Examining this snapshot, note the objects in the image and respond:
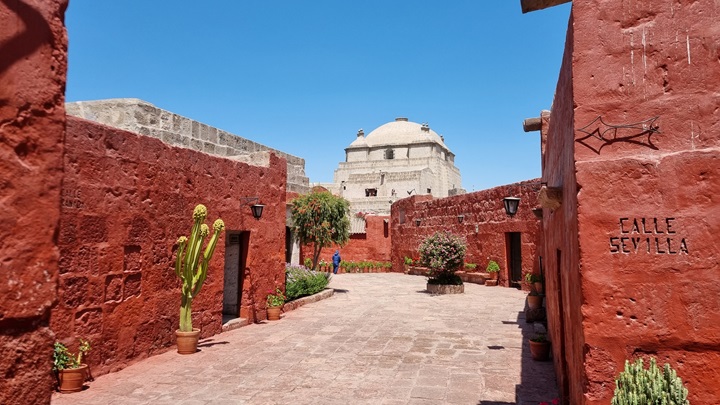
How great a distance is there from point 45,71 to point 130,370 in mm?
5632

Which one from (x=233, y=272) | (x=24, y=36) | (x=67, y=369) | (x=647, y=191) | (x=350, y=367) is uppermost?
(x=24, y=36)

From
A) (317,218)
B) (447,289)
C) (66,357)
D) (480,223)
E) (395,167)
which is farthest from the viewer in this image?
(395,167)

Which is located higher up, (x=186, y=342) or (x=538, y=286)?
(x=538, y=286)

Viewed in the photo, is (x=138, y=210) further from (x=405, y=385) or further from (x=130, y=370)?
(x=405, y=385)

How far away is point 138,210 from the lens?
22.4 feet

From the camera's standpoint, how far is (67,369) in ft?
17.8

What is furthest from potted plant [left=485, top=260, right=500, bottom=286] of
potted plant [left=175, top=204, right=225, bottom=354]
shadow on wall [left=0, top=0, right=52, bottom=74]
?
shadow on wall [left=0, top=0, right=52, bottom=74]

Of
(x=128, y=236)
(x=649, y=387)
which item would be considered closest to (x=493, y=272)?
(x=128, y=236)

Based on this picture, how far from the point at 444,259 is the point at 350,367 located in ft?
26.9

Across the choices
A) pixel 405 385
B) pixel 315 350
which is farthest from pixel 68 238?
pixel 405 385

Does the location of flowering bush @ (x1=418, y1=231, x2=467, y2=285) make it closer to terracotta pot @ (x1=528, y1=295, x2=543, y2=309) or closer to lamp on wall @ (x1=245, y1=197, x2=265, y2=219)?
terracotta pot @ (x1=528, y1=295, x2=543, y2=309)

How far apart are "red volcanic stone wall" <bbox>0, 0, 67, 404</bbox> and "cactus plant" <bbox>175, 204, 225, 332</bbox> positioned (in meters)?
5.52

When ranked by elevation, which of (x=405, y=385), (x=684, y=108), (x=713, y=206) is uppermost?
(x=684, y=108)

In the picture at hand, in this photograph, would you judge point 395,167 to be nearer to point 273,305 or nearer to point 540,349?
point 273,305
